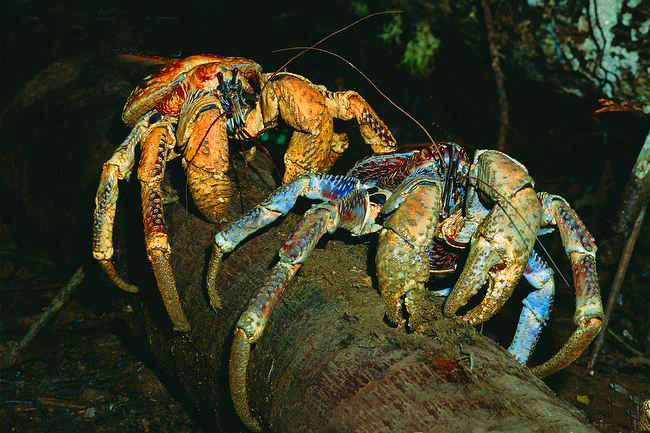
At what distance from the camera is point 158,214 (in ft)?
8.72

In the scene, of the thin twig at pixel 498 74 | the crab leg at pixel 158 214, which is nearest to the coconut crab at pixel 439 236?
the crab leg at pixel 158 214

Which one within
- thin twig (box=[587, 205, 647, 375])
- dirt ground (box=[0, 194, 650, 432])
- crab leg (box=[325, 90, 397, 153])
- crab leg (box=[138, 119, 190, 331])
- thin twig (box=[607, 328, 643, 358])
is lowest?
dirt ground (box=[0, 194, 650, 432])

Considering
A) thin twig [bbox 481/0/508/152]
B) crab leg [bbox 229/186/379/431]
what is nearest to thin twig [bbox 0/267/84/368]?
crab leg [bbox 229/186/379/431]

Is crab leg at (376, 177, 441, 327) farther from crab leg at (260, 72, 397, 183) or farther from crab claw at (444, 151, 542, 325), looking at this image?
crab leg at (260, 72, 397, 183)

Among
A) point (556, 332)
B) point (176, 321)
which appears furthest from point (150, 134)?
point (556, 332)

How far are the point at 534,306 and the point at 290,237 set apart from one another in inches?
51.5

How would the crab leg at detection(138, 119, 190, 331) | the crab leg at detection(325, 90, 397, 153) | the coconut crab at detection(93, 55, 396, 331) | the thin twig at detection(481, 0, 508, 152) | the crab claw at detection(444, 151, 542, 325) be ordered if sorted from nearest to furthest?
1. the crab claw at detection(444, 151, 542, 325)
2. the crab leg at detection(138, 119, 190, 331)
3. the coconut crab at detection(93, 55, 396, 331)
4. the crab leg at detection(325, 90, 397, 153)
5. the thin twig at detection(481, 0, 508, 152)

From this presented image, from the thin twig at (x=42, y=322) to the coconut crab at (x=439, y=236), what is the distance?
1.64 meters

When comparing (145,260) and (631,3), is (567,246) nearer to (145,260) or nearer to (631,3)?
(145,260)

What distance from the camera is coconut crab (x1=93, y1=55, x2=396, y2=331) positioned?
2688mm

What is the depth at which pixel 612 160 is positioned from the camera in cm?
591

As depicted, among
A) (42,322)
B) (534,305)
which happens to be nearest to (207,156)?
(534,305)

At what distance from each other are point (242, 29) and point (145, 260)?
187 inches

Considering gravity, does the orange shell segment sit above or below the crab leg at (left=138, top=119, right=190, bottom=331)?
above
